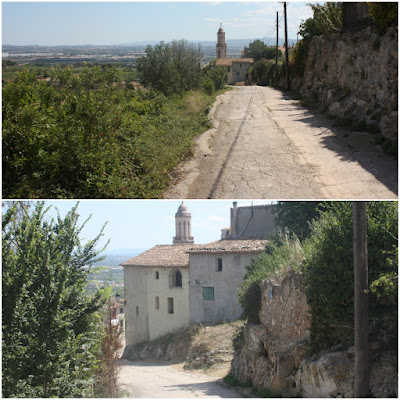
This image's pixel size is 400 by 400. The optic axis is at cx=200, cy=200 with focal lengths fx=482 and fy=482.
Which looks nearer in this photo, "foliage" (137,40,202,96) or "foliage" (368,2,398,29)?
"foliage" (368,2,398,29)

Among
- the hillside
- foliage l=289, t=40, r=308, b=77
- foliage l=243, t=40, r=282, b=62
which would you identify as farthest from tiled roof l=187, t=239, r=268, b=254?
foliage l=243, t=40, r=282, b=62

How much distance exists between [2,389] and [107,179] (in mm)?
5029

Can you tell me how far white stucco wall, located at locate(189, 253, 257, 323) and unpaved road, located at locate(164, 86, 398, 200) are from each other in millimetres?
14371

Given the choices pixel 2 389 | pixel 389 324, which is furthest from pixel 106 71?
pixel 389 324

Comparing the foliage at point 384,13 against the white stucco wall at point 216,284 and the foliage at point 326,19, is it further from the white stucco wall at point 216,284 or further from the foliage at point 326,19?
the white stucco wall at point 216,284

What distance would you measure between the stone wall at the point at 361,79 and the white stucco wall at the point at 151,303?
16.2 metres

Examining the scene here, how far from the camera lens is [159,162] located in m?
13.7

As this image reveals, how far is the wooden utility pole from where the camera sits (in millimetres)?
9680

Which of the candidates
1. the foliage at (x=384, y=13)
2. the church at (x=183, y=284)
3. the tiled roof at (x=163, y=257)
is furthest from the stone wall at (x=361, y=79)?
the tiled roof at (x=163, y=257)

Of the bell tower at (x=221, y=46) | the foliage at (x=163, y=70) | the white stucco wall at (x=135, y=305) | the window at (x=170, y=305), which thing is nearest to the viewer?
the foliage at (x=163, y=70)

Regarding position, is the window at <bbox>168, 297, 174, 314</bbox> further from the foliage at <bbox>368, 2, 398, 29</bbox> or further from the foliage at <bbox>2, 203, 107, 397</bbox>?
the foliage at <bbox>368, 2, 398, 29</bbox>

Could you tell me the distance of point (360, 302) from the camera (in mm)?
10070

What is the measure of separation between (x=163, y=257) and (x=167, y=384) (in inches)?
645

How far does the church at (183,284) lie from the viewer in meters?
31.7
